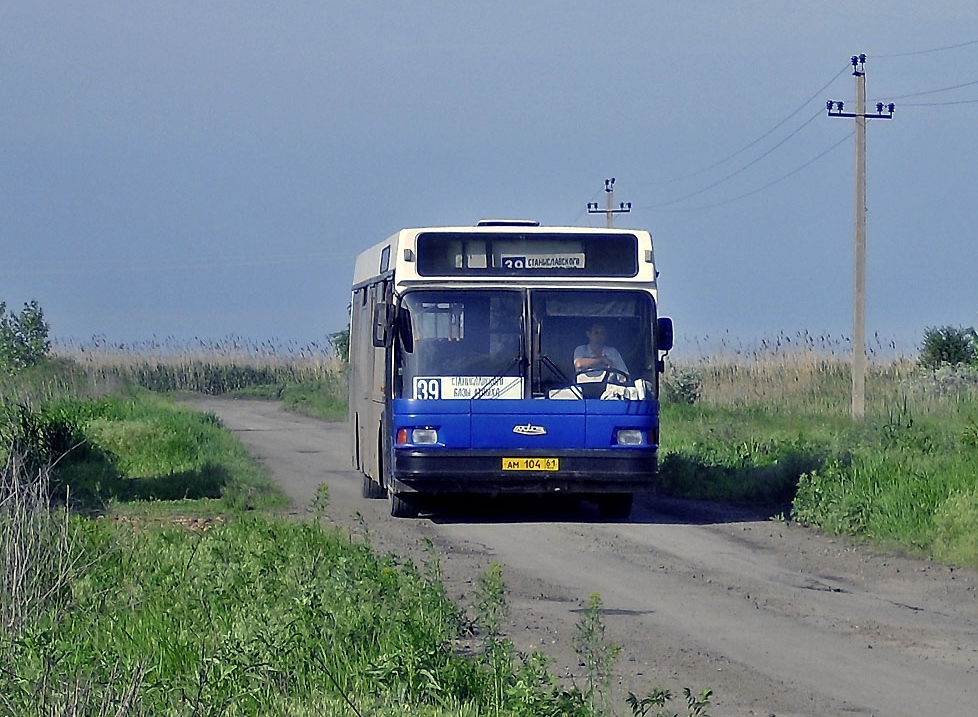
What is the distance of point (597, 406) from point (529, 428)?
0.75m

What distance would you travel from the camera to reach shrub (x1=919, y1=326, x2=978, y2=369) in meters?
38.7

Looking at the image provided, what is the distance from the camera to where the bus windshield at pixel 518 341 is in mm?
15742

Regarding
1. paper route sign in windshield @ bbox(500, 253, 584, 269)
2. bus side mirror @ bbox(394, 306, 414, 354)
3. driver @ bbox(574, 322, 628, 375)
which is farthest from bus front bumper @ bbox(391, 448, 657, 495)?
paper route sign in windshield @ bbox(500, 253, 584, 269)

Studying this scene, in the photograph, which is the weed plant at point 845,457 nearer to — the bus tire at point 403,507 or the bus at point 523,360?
the bus at point 523,360

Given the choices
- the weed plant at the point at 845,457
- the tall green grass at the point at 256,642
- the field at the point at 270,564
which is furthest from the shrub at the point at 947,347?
the tall green grass at the point at 256,642

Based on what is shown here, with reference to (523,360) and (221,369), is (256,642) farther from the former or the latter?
(221,369)

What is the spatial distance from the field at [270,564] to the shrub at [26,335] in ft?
61.6

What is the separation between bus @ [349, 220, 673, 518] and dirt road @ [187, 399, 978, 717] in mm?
645

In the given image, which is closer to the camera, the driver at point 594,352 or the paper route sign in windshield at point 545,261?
the driver at point 594,352

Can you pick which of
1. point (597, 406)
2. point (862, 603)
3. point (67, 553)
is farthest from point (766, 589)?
point (67, 553)

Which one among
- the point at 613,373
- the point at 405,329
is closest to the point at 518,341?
the point at 613,373

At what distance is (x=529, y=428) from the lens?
15.7 metres

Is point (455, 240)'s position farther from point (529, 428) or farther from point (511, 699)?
point (511, 699)

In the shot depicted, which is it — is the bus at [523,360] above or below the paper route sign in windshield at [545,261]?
below
